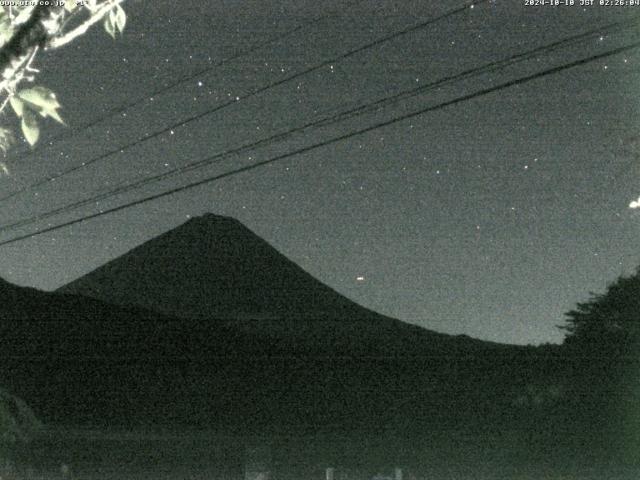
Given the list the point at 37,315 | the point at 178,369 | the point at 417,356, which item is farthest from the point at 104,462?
the point at 417,356

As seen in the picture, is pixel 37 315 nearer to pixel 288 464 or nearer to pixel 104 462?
pixel 104 462

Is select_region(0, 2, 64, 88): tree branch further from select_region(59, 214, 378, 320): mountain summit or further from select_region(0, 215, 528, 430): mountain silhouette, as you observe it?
select_region(59, 214, 378, 320): mountain summit

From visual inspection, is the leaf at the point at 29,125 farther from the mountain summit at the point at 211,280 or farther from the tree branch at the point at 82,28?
the mountain summit at the point at 211,280

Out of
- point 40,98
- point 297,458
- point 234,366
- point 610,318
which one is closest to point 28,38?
point 40,98

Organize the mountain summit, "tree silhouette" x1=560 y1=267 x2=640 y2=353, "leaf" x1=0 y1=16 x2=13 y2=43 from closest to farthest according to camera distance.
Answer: "leaf" x1=0 y1=16 x2=13 y2=43, "tree silhouette" x1=560 y1=267 x2=640 y2=353, the mountain summit

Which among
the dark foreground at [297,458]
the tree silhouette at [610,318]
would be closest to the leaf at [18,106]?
the dark foreground at [297,458]

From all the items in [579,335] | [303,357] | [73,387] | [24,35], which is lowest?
[24,35]

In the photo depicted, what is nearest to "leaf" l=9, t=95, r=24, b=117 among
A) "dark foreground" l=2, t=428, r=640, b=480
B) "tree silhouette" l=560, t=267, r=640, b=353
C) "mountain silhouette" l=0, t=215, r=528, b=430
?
"dark foreground" l=2, t=428, r=640, b=480

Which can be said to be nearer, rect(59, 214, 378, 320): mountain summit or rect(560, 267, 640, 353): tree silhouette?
rect(560, 267, 640, 353): tree silhouette
